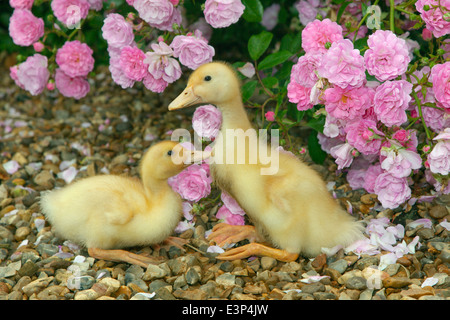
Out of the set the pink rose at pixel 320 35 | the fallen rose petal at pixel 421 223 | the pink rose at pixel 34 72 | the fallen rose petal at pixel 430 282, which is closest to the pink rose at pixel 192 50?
the pink rose at pixel 320 35

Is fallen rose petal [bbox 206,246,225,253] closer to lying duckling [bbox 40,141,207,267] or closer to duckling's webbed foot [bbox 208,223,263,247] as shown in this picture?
duckling's webbed foot [bbox 208,223,263,247]

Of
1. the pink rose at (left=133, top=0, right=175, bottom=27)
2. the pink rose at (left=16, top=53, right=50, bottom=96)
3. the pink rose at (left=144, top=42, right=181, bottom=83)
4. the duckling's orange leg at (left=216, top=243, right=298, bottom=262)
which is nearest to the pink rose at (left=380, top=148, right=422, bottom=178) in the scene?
the duckling's orange leg at (left=216, top=243, right=298, bottom=262)

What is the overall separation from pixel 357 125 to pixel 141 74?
86cm

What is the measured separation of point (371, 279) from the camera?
7.05 feet

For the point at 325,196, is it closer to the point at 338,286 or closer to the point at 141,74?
the point at 338,286

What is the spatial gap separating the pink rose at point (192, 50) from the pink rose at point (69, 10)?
0.50m

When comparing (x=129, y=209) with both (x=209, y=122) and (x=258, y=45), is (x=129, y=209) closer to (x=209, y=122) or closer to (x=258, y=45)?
(x=209, y=122)

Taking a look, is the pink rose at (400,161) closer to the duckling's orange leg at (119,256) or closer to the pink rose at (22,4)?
the duckling's orange leg at (119,256)

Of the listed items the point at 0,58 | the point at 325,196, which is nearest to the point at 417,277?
the point at 325,196

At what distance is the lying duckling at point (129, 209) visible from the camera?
2.24 meters

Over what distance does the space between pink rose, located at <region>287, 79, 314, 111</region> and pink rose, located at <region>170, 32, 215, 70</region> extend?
351 mm

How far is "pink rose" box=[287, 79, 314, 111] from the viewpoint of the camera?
2.33m

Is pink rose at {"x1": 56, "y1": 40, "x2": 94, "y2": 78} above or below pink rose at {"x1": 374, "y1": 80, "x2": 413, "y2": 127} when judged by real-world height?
above

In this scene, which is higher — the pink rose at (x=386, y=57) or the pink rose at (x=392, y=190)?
the pink rose at (x=386, y=57)
